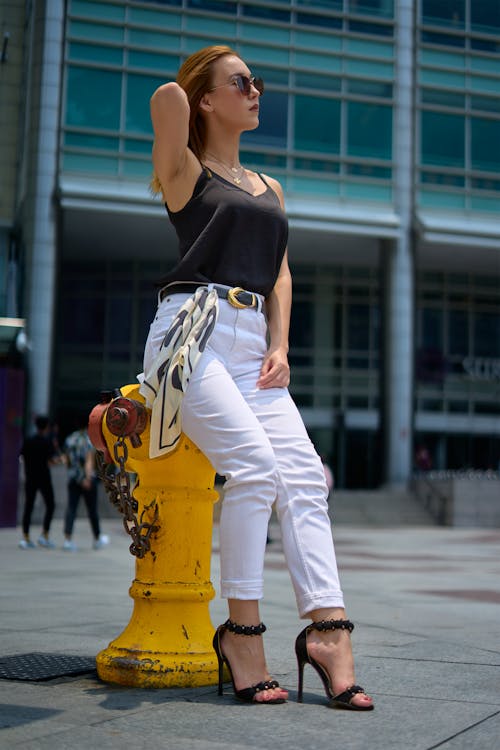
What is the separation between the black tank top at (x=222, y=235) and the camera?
3525 millimetres

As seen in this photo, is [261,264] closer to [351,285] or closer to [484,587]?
[484,587]

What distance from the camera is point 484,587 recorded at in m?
8.76

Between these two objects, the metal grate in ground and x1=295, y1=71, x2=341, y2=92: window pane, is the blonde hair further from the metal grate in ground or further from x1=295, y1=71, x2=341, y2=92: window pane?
x1=295, y1=71, x2=341, y2=92: window pane

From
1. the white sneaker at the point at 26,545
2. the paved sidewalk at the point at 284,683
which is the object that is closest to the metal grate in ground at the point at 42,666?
the paved sidewalk at the point at 284,683

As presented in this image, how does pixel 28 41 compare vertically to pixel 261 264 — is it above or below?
above

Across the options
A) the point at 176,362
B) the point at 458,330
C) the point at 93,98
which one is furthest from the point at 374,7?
the point at 176,362

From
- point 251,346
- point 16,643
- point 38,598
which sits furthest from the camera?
point 38,598

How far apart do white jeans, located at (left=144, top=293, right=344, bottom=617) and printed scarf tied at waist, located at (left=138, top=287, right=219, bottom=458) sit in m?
0.04

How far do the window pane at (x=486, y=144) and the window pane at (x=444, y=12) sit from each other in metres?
3.08

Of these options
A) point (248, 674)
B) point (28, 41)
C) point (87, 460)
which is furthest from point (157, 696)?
point (28, 41)

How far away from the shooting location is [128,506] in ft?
11.6

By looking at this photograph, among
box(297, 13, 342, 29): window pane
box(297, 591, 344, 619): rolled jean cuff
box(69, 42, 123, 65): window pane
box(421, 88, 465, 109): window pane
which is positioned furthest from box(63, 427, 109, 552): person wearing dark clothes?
box(421, 88, 465, 109): window pane

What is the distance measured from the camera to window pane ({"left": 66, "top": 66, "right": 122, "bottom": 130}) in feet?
96.5

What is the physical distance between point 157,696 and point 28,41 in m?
28.5
